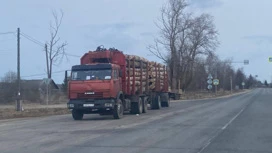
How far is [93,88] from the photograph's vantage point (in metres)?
28.2

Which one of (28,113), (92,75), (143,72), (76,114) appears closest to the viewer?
(92,75)

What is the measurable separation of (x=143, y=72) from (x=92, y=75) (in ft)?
23.7

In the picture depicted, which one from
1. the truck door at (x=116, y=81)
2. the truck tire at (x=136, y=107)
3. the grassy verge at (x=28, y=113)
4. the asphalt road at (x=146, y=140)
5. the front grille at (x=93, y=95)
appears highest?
the truck door at (x=116, y=81)

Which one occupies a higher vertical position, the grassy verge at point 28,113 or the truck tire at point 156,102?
the truck tire at point 156,102

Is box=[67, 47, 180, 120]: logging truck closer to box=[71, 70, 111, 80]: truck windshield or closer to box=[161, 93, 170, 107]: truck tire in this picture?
box=[71, 70, 111, 80]: truck windshield

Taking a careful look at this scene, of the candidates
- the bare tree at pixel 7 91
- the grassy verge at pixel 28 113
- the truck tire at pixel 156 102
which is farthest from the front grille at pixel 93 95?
the bare tree at pixel 7 91

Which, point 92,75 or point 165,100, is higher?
point 92,75

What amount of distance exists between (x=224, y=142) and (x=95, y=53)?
49.5 feet

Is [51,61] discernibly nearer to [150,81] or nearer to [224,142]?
[150,81]

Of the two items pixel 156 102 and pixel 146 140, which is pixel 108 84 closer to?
pixel 146 140

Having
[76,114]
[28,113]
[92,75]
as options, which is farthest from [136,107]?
[28,113]

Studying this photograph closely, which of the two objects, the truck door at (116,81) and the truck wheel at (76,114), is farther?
the truck wheel at (76,114)

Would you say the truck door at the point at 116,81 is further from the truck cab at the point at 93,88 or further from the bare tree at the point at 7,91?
the bare tree at the point at 7,91

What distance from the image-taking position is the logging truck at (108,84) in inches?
1112
